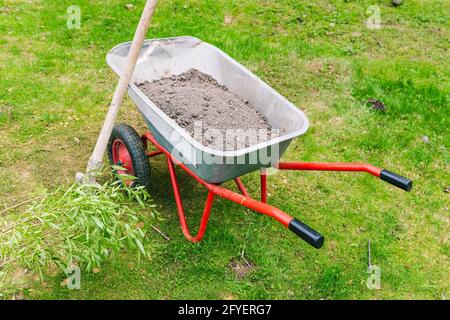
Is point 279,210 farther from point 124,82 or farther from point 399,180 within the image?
point 124,82

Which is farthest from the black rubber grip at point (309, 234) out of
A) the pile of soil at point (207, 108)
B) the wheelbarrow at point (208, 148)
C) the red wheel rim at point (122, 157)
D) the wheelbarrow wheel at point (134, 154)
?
the red wheel rim at point (122, 157)

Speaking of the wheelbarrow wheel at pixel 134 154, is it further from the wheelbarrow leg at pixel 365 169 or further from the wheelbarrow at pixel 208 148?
the wheelbarrow leg at pixel 365 169

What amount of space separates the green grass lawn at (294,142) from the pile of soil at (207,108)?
0.75 meters

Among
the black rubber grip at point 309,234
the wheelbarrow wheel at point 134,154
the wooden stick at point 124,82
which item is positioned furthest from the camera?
the wheelbarrow wheel at point 134,154

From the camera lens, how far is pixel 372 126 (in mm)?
5043

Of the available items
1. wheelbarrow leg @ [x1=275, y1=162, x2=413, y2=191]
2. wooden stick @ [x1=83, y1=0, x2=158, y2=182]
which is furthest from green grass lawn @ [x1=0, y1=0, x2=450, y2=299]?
wheelbarrow leg @ [x1=275, y1=162, x2=413, y2=191]

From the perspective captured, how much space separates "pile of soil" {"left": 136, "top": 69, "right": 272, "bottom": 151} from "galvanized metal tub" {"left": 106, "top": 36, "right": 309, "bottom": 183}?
0.33 ft

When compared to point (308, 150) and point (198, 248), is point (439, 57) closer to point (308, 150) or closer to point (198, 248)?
point (308, 150)

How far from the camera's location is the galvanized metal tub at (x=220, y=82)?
122 inches

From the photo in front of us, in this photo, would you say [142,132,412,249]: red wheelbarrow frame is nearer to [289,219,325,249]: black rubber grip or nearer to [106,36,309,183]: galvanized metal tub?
[289,219,325,249]: black rubber grip

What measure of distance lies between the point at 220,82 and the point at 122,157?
3.29 feet

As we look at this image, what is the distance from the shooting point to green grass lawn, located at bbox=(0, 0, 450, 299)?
3564 millimetres

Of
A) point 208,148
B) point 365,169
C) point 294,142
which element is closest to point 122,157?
point 208,148

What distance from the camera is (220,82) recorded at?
167 inches
